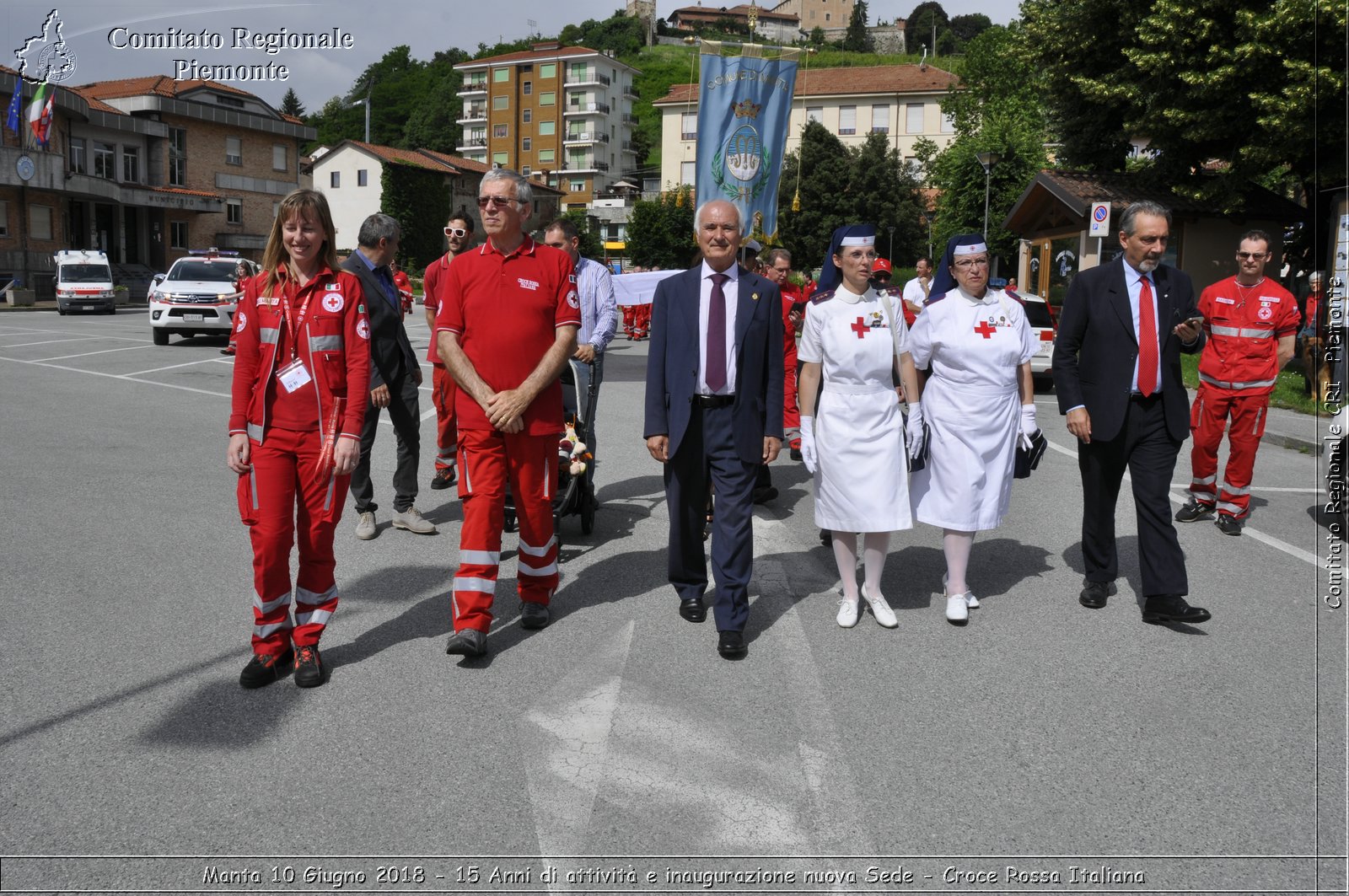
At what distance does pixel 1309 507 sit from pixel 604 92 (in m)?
104

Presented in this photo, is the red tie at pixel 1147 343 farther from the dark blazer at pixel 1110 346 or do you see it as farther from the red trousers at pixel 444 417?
the red trousers at pixel 444 417

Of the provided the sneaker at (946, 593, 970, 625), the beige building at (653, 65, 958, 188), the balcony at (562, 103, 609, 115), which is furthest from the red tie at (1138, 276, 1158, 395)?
the balcony at (562, 103, 609, 115)

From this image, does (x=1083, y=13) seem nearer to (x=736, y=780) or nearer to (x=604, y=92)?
(x=736, y=780)

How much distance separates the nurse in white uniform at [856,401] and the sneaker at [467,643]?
1.80 meters

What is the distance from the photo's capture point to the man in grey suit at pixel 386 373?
7.58 meters

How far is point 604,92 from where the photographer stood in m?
108

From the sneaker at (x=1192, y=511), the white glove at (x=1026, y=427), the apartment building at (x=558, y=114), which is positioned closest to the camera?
Result: the white glove at (x=1026, y=427)

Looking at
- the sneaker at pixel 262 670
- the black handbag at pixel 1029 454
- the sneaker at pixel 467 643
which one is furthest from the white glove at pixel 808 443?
the sneaker at pixel 262 670

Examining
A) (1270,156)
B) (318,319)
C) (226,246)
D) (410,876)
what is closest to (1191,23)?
(1270,156)

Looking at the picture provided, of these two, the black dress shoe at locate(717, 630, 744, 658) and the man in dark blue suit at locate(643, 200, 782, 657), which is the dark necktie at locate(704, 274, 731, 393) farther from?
the black dress shoe at locate(717, 630, 744, 658)

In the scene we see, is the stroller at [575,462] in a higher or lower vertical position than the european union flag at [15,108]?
lower

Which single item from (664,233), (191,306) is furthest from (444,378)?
(664,233)

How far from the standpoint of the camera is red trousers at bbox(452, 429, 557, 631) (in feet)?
16.6

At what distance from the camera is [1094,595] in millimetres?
6133
